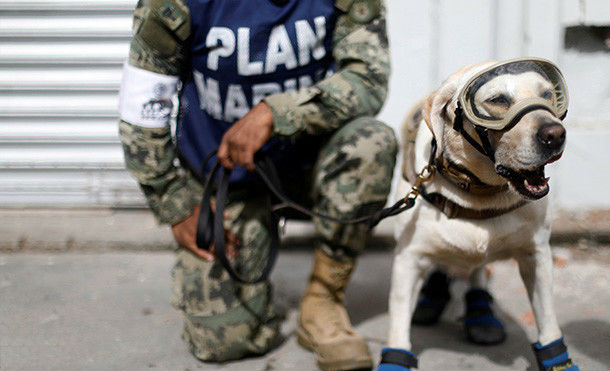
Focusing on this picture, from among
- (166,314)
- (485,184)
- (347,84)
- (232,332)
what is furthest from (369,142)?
(166,314)

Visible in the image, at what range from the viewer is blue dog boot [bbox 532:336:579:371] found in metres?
1.69

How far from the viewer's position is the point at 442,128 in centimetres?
159

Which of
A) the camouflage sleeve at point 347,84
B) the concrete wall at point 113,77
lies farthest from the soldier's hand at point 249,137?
the concrete wall at point 113,77

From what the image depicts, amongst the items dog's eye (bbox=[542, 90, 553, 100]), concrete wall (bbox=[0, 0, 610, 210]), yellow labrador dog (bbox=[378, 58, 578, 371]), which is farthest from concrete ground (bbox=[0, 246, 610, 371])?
dog's eye (bbox=[542, 90, 553, 100])

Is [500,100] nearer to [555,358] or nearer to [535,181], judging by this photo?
[535,181]

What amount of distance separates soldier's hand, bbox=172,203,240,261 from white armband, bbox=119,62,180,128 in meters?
0.32

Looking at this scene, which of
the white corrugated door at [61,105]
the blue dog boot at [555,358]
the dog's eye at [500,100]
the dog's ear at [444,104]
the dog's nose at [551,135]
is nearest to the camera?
the dog's nose at [551,135]

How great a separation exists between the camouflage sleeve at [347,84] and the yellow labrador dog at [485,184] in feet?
0.69

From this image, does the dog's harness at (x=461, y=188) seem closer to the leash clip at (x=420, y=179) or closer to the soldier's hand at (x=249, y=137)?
the leash clip at (x=420, y=179)

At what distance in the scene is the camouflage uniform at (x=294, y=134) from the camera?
1972mm

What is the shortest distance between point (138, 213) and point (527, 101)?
2408 millimetres

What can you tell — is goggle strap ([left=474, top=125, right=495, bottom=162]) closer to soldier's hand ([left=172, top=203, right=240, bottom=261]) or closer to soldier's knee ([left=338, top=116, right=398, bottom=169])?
soldier's knee ([left=338, top=116, right=398, bottom=169])

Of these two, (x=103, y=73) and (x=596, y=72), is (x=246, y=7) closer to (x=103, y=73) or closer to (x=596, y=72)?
(x=103, y=73)

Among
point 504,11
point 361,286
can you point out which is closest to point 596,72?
point 504,11
